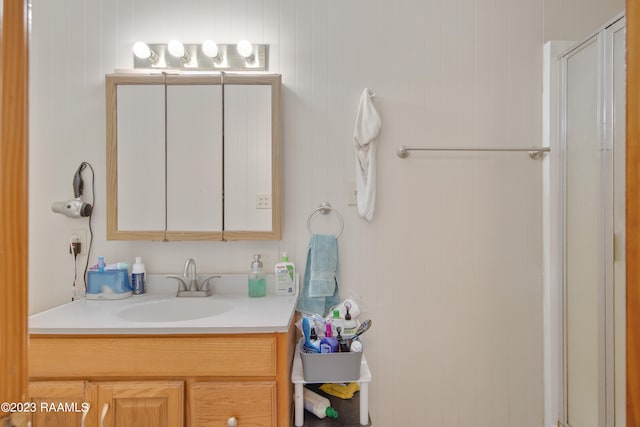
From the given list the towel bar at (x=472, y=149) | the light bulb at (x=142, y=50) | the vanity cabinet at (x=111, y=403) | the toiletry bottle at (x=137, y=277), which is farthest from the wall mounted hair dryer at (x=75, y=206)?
the towel bar at (x=472, y=149)

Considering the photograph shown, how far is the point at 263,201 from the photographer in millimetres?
1604

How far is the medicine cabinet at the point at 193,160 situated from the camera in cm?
159

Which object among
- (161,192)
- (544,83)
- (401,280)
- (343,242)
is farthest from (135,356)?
(544,83)

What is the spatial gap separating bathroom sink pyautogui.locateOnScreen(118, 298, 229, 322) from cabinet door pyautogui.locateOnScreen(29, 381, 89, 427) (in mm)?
336

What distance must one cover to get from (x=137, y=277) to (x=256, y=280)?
1.70ft

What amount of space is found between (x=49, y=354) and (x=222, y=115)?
1067 millimetres

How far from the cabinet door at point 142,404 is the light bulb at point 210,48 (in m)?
1.30

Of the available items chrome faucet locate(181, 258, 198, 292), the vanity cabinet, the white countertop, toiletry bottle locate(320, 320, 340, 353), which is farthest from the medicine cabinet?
the vanity cabinet

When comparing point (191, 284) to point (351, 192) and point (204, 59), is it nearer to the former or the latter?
point (351, 192)

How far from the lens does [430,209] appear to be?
167 cm

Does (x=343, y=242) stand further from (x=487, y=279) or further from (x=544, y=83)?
(x=544, y=83)

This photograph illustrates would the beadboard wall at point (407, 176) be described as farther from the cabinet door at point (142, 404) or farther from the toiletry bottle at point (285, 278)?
the cabinet door at point (142, 404)

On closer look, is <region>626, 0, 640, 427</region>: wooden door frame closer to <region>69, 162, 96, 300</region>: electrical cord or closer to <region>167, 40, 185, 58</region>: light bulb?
<region>167, 40, 185, 58</region>: light bulb

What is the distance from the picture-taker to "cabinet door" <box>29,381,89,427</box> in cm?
116
